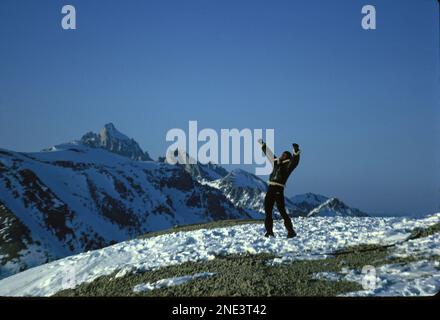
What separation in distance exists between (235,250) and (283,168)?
3.42m

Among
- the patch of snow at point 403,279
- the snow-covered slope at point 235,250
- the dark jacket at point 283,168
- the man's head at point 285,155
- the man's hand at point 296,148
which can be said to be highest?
the man's hand at point 296,148

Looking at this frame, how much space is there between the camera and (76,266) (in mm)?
19203

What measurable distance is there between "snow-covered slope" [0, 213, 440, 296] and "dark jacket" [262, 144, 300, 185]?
8.00 ft

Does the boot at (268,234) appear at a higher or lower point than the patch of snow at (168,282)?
lower

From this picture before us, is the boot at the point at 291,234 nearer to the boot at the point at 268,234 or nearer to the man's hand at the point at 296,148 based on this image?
the boot at the point at 268,234

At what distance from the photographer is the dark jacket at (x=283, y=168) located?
17656mm

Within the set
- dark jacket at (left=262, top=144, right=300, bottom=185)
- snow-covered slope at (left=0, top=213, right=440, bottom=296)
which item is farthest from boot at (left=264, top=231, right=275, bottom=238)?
dark jacket at (left=262, top=144, right=300, bottom=185)

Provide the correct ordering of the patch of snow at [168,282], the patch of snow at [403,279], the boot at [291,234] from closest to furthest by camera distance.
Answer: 1. the patch of snow at [403,279]
2. the patch of snow at [168,282]
3. the boot at [291,234]

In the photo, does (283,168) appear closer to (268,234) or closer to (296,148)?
(296,148)

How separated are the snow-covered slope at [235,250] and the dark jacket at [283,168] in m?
2.44

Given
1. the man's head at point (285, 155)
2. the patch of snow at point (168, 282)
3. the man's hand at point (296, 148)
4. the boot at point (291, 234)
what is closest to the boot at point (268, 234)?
the boot at point (291, 234)

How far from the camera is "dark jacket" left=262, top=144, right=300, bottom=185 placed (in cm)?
1766

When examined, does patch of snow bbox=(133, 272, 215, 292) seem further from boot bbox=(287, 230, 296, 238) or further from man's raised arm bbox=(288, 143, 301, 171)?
boot bbox=(287, 230, 296, 238)
